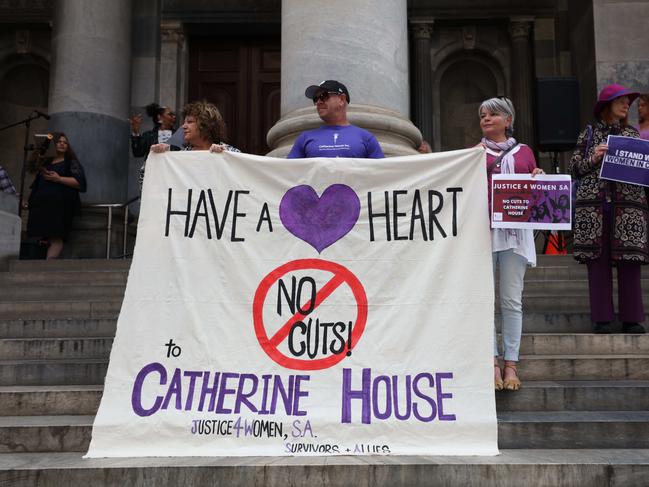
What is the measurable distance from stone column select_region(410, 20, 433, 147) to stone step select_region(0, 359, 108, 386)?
10.2 metres

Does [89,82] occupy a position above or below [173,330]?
above

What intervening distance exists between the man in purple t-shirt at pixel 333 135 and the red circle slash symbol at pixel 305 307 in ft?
3.04

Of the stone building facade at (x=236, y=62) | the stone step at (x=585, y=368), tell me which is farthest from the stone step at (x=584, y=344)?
the stone building facade at (x=236, y=62)

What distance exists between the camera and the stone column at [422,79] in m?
14.3

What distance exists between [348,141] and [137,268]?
1.70 m

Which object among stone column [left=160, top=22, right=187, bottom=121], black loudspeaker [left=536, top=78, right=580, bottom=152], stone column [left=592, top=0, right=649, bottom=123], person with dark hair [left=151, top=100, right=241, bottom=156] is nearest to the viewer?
person with dark hair [left=151, top=100, right=241, bottom=156]

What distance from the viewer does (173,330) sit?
4418 mm

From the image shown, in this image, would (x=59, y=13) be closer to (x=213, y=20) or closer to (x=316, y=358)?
(x=213, y=20)

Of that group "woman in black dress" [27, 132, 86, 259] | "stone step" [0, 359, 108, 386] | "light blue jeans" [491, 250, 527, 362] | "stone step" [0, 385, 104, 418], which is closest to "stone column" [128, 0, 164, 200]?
"woman in black dress" [27, 132, 86, 259]

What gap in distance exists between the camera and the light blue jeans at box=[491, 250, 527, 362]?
15.4 ft

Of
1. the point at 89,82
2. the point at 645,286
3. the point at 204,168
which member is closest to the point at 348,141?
the point at 204,168

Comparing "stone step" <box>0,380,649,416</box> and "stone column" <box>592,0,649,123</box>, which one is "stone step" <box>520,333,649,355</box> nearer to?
"stone step" <box>0,380,649,416</box>

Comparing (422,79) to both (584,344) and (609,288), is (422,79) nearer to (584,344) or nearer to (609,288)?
(609,288)

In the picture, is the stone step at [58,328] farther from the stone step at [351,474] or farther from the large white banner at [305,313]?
the stone step at [351,474]
